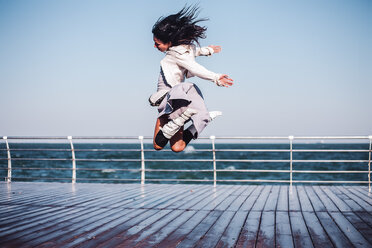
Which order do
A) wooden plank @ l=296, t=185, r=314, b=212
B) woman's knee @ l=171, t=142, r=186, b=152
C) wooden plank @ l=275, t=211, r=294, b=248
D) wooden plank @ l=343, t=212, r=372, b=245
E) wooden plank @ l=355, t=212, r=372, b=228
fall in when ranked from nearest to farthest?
wooden plank @ l=275, t=211, r=294, b=248
wooden plank @ l=343, t=212, r=372, b=245
woman's knee @ l=171, t=142, r=186, b=152
wooden plank @ l=355, t=212, r=372, b=228
wooden plank @ l=296, t=185, r=314, b=212

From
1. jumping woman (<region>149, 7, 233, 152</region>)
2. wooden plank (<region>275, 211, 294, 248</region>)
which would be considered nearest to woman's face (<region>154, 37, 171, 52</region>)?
jumping woman (<region>149, 7, 233, 152</region>)

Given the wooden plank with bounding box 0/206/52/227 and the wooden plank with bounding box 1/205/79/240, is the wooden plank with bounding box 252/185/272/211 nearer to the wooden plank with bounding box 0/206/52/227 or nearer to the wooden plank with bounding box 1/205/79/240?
the wooden plank with bounding box 1/205/79/240

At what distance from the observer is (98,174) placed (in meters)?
29.6

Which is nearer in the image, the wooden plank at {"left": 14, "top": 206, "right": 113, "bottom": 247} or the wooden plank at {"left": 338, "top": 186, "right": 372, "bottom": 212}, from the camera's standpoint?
the wooden plank at {"left": 14, "top": 206, "right": 113, "bottom": 247}

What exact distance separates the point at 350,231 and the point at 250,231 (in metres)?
0.71

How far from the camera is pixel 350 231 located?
9.11 feet

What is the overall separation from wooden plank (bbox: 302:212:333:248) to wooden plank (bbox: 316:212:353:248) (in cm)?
Answer: 3

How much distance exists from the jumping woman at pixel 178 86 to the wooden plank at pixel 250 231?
0.73m

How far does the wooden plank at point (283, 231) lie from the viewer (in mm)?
2410

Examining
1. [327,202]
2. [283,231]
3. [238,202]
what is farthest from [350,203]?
[283,231]

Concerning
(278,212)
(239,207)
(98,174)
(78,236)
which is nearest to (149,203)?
(239,207)

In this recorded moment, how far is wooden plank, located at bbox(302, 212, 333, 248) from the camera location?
2.42 meters

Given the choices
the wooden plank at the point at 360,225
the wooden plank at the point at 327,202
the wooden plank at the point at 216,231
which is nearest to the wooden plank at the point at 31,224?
the wooden plank at the point at 216,231

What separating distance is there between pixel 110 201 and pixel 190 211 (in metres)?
1.18
